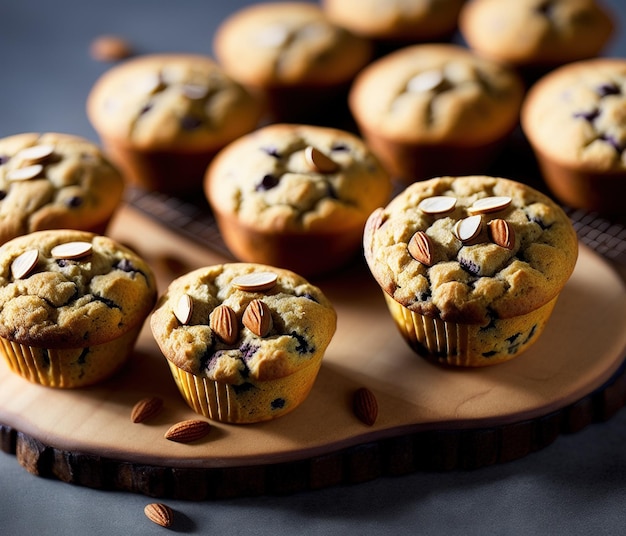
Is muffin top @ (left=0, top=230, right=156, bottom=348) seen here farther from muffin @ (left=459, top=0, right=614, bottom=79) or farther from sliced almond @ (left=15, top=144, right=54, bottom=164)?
muffin @ (left=459, top=0, right=614, bottom=79)

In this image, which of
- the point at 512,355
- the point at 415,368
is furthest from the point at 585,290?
the point at 415,368

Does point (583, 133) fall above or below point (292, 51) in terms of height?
below

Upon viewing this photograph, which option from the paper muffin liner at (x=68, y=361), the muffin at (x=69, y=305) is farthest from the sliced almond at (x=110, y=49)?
the paper muffin liner at (x=68, y=361)

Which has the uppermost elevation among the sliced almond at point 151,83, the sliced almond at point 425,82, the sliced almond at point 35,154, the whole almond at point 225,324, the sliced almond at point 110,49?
the sliced almond at point 151,83

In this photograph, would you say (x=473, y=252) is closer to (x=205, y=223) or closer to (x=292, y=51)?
(x=205, y=223)

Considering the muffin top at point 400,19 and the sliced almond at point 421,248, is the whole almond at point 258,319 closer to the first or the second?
the sliced almond at point 421,248

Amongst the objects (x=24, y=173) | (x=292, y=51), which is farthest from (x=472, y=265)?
(x=292, y=51)
